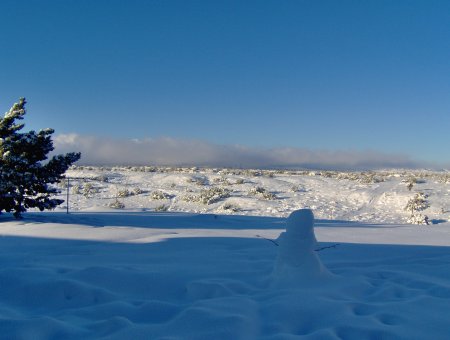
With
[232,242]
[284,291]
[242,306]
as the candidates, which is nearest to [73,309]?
[242,306]

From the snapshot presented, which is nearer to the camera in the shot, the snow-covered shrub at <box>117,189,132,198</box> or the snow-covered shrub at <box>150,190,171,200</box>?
the snow-covered shrub at <box>150,190,171,200</box>

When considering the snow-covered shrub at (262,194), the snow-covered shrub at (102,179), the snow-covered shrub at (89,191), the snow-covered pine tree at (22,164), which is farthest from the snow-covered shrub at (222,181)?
the snow-covered pine tree at (22,164)

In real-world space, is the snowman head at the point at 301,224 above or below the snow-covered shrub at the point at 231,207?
above

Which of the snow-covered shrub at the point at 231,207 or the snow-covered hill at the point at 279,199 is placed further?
the snow-covered shrub at the point at 231,207

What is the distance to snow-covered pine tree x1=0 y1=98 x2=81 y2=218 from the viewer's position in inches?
360

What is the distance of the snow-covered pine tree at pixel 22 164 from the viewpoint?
360 inches

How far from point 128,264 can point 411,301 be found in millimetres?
3142

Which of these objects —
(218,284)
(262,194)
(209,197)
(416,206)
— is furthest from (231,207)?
(218,284)

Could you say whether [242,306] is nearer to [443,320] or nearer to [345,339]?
[345,339]

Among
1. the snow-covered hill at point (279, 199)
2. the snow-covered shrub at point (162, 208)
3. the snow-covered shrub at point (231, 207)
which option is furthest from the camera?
the snow-covered shrub at point (162, 208)

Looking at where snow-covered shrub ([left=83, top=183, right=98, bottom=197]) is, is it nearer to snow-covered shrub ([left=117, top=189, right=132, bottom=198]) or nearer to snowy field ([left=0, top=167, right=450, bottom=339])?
snow-covered shrub ([left=117, top=189, right=132, bottom=198])

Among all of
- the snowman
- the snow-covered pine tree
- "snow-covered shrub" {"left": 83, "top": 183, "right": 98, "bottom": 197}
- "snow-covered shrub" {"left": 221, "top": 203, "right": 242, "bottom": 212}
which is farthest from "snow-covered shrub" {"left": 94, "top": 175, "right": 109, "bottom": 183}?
the snowman

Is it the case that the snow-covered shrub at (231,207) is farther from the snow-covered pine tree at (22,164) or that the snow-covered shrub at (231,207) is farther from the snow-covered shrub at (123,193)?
the snow-covered pine tree at (22,164)

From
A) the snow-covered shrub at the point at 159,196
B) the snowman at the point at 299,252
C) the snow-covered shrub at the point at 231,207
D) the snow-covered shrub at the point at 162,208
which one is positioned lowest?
the snow-covered shrub at the point at 162,208
